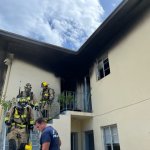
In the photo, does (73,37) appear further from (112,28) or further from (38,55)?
(112,28)

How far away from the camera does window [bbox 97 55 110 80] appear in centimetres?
898

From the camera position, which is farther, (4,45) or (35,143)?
(4,45)

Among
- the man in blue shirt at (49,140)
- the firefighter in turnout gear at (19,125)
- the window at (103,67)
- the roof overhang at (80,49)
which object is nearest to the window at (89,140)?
the window at (103,67)

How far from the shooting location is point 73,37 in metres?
13.5

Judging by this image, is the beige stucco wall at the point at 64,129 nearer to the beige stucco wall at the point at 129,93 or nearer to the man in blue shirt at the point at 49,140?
the beige stucco wall at the point at 129,93

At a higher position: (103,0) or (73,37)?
(73,37)

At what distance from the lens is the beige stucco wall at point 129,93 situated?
636cm

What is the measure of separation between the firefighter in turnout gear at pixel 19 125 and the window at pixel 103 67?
3849 millimetres

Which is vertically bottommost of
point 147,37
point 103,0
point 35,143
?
point 35,143

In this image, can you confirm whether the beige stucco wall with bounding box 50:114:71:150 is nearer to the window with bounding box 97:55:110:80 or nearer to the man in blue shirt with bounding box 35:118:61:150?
the window with bounding box 97:55:110:80

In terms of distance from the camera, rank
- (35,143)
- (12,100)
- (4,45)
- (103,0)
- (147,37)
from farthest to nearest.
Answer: (4,45) < (12,100) < (103,0) < (35,143) < (147,37)

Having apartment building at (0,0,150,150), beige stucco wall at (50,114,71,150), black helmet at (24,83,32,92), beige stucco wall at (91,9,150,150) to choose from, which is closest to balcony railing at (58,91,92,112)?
apartment building at (0,0,150,150)

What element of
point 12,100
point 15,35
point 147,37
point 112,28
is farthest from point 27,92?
point 147,37

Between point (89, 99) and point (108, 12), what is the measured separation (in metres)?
4.19
